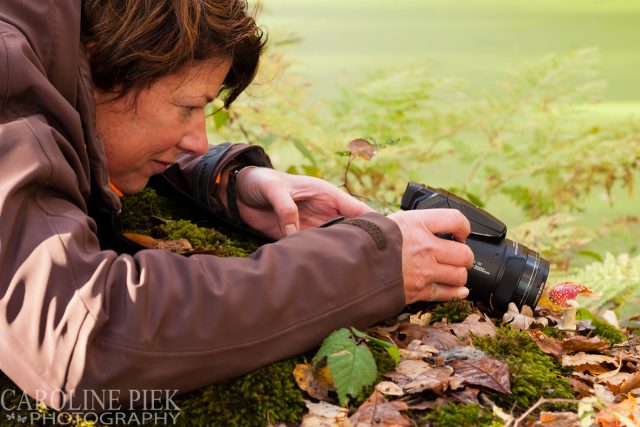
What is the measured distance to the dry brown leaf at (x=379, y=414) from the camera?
132cm

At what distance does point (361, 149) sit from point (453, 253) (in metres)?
0.99

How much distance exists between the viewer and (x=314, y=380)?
141 cm

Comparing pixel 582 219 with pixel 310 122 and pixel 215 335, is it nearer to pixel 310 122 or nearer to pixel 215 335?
pixel 310 122

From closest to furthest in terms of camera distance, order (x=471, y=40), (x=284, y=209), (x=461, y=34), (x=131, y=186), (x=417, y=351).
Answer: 1. (x=417, y=351)
2. (x=131, y=186)
3. (x=284, y=209)
4. (x=471, y=40)
5. (x=461, y=34)

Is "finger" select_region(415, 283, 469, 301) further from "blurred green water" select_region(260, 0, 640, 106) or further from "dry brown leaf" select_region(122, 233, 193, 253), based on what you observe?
"blurred green water" select_region(260, 0, 640, 106)

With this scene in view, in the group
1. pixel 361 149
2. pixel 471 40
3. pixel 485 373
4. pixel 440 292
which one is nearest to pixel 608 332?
pixel 440 292

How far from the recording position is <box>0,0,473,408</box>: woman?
1189 millimetres

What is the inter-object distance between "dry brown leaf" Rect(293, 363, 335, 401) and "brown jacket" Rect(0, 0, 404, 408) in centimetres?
4

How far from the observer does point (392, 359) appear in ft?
4.94

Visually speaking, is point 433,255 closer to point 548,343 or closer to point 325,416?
point 548,343

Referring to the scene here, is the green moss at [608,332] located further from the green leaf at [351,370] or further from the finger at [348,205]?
the green leaf at [351,370]

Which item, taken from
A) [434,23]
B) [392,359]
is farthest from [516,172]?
[434,23]

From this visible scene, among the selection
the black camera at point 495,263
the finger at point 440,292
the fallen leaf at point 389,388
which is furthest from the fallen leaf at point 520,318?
the fallen leaf at point 389,388

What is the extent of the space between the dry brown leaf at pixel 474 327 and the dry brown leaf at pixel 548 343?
0.09 meters
